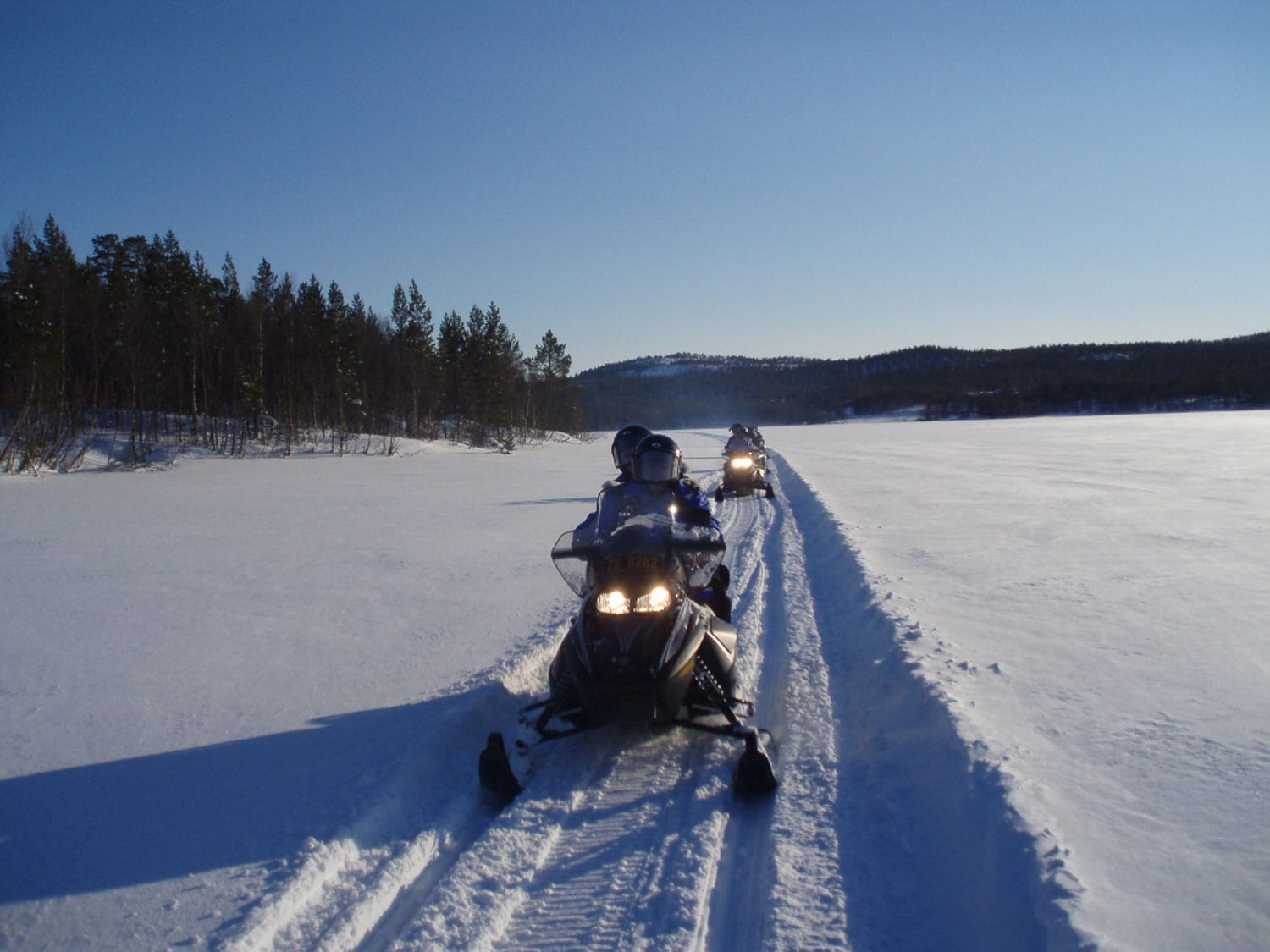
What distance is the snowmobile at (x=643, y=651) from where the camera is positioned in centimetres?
374

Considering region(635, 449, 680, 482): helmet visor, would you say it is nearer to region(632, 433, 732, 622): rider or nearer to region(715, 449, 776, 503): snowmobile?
region(632, 433, 732, 622): rider

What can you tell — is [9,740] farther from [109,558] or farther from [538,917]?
[109,558]

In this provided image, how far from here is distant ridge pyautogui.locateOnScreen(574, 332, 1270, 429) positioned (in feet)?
299

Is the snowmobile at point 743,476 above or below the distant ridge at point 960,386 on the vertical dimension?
below

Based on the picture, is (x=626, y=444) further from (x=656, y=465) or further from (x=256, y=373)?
(x=256, y=373)

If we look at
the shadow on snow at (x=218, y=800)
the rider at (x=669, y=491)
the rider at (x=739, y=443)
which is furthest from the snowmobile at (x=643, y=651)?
the rider at (x=739, y=443)

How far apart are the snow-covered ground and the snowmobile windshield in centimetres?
100

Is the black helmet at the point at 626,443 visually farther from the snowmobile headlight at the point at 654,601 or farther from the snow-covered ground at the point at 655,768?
the snowmobile headlight at the point at 654,601

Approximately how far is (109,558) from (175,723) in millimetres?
7343

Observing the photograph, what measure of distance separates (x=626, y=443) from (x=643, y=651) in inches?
99.6

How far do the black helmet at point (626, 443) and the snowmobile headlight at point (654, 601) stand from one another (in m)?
1.87

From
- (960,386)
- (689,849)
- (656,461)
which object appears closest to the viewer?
(689,849)

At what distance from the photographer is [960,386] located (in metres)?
128

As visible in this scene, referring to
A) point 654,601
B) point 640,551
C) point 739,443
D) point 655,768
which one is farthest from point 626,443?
point 739,443
